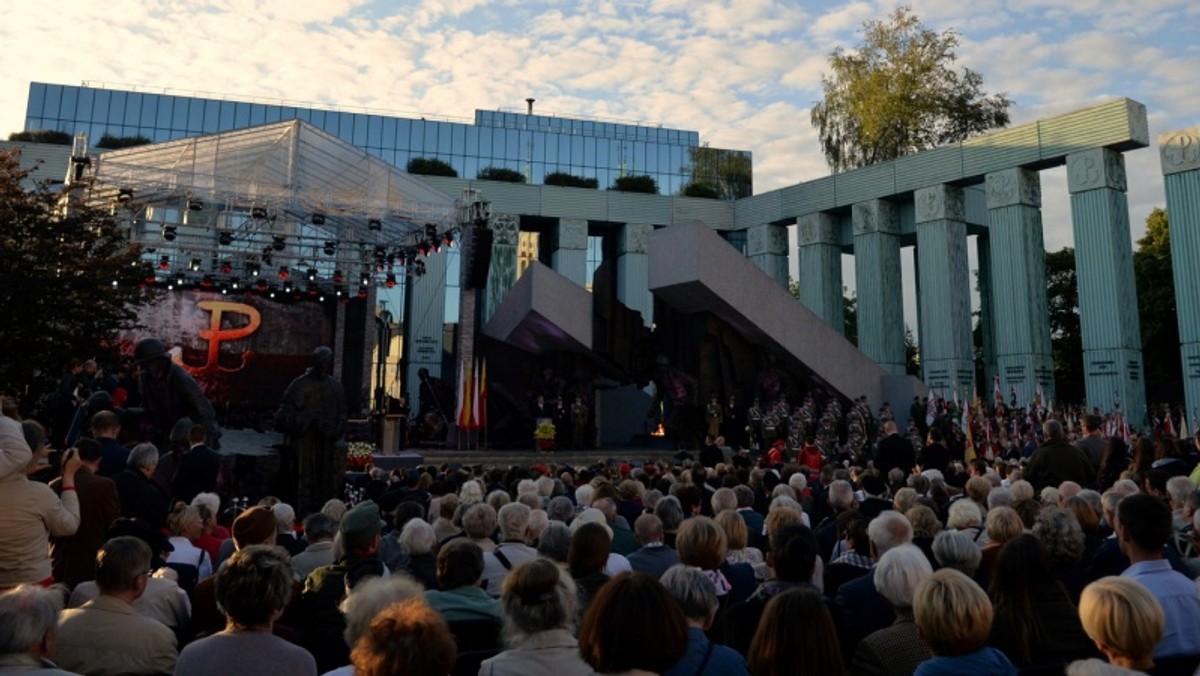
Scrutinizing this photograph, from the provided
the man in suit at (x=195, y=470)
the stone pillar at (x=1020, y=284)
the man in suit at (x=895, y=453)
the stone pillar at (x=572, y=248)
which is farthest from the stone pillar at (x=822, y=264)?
the man in suit at (x=195, y=470)

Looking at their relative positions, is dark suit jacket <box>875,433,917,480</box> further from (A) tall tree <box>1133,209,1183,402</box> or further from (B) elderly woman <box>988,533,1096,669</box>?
(A) tall tree <box>1133,209,1183,402</box>

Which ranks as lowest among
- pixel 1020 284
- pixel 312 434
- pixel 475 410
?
pixel 312 434

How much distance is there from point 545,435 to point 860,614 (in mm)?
19204

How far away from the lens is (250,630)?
2.77m

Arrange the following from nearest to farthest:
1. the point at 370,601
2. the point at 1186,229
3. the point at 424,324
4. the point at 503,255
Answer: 1. the point at 370,601
2. the point at 1186,229
3. the point at 424,324
4. the point at 503,255

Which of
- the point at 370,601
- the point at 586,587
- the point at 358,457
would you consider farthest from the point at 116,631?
the point at 358,457

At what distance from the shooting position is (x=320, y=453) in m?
10.1

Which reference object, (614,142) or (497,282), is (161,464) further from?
(614,142)

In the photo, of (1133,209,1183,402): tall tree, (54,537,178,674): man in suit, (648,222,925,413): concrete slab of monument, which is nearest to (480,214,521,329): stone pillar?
(648,222,925,413): concrete slab of monument

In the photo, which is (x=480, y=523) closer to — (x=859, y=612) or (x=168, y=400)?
(x=859, y=612)

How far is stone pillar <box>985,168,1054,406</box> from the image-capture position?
88.2ft

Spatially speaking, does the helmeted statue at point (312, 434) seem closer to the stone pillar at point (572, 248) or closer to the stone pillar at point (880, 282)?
the stone pillar at point (880, 282)

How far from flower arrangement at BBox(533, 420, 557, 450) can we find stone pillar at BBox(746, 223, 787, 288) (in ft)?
49.5

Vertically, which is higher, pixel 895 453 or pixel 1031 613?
pixel 895 453
